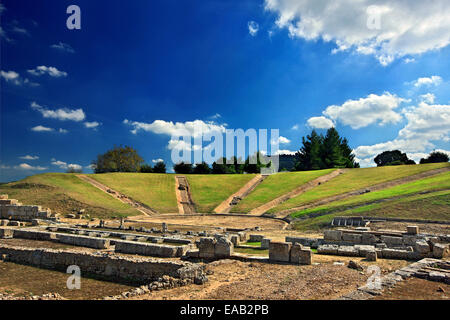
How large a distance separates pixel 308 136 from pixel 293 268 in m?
77.0

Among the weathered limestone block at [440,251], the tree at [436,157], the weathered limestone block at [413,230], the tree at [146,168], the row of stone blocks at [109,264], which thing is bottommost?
the row of stone blocks at [109,264]

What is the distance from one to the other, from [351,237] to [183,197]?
117 ft

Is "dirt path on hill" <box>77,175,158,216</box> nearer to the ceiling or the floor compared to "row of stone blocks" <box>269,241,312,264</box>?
nearer to the ceiling

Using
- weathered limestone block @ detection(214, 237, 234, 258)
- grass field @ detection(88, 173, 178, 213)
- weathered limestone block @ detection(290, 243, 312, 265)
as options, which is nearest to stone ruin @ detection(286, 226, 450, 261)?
weathered limestone block @ detection(290, 243, 312, 265)

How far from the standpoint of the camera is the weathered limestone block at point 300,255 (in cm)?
1231

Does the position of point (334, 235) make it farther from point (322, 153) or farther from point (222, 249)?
point (322, 153)

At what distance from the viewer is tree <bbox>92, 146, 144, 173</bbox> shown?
84562mm

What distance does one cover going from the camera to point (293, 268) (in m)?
11.7

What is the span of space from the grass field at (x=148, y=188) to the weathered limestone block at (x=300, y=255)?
1290 inches

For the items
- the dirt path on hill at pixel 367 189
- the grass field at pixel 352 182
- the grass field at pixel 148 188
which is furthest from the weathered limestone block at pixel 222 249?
the grass field at pixel 148 188

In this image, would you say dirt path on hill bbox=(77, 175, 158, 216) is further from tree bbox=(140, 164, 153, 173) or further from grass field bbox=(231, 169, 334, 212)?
tree bbox=(140, 164, 153, 173)

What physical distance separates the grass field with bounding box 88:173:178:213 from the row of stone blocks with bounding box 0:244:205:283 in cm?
2820

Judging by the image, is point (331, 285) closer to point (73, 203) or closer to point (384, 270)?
point (384, 270)

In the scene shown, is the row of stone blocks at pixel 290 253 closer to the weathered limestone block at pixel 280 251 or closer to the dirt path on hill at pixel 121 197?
the weathered limestone block at pixel 280 251
